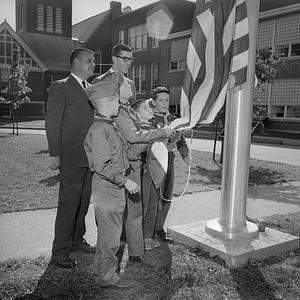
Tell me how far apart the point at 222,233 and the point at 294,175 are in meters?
5.91

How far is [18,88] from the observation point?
2252cm

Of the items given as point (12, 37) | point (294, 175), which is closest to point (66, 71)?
point (12, 37)

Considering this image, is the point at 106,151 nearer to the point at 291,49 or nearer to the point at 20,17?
the point at 291,49

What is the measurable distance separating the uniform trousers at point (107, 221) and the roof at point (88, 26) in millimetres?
45078

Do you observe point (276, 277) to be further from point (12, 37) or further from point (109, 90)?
point (12, 37)

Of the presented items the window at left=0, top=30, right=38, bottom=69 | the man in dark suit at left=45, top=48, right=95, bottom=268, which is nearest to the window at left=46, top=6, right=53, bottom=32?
the window at left=0, top=30, right=38, bottom=69

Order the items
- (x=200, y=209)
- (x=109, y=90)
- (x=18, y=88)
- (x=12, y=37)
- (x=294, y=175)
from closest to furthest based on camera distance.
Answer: (x=109, y=90), (x=200, y=209), (x=294, y=175), (x=18, y=88), (x=12, y=37)

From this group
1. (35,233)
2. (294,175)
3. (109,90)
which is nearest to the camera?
(109,90)

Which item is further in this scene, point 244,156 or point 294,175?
point 294,175

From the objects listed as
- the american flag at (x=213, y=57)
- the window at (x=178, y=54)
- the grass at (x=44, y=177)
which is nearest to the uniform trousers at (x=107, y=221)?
the american flag at (x=213, y=57)

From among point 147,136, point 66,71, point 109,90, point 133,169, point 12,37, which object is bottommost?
point 133,169

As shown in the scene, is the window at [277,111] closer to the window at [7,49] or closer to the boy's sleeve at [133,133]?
the boy's sleeve at [133,133]

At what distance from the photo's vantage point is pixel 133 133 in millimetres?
3455

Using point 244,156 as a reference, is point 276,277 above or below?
below
